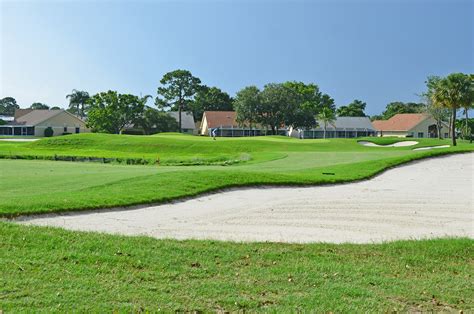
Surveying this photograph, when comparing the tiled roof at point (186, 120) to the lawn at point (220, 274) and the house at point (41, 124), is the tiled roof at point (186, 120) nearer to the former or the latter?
the house at point (41, 124)

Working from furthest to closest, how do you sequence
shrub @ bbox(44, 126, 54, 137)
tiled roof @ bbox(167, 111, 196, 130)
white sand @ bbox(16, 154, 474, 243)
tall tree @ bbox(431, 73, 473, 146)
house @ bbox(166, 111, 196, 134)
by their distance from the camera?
tiled roof @ bbox(167, 111, 196, 130) → house @ bbox(166, 111, 196, 134) → shrub @ bbox(44, 126, 54, 137) → tall tree @ bbox(431, 73, 473, 146) → white sand @ bbox(16, 154, 474, 243)

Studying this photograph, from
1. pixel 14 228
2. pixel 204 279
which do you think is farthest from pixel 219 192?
pixel 204 279

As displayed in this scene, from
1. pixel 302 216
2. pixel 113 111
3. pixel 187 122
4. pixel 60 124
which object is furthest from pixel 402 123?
pixel 302 216

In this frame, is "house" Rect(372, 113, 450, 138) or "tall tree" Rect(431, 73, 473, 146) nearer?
"tall tree" Rect(431, 73, 473, 146)

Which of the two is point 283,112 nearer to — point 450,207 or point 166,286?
point 450,207

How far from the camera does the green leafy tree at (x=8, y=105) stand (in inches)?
6341

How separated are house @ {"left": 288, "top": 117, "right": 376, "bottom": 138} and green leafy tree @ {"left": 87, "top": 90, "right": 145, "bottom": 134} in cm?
3193

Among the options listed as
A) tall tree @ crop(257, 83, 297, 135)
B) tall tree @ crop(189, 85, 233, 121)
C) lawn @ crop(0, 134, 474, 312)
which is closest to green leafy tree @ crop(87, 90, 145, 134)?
tall tree @ crop(257, 83, 297, 135)

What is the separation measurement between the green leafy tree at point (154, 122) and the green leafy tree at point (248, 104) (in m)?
14.2

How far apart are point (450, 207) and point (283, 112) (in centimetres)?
7790

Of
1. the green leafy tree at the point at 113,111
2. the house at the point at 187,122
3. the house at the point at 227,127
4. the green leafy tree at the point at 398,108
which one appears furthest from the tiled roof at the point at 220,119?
the green leafy tree at the point at 398,108

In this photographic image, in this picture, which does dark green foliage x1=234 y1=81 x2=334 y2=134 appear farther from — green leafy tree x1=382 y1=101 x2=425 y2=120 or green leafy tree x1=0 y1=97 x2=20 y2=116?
green leafy tree x1=0 y1=97 x2=20 y2=116

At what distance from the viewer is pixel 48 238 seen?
9094mm

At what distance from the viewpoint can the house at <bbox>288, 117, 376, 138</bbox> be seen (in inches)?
4215
